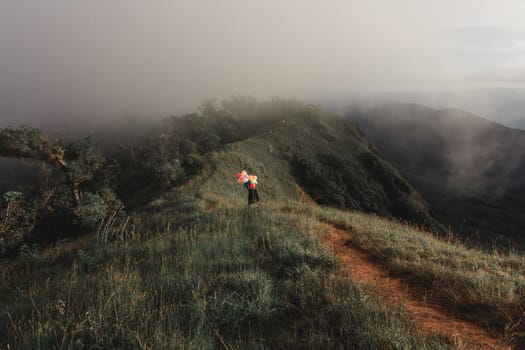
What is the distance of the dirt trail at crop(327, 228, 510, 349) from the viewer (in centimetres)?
288

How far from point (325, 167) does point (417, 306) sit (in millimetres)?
52681

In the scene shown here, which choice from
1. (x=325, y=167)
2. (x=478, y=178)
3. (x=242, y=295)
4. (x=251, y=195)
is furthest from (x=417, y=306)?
(x=478, y=178)

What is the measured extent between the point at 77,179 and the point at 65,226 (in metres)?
5.19

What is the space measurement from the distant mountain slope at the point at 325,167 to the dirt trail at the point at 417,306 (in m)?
23.2

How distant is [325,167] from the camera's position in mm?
54938

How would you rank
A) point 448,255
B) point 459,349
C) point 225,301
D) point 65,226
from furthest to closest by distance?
point 65,226 → point 448,255 → point 225,301 → point 459,349

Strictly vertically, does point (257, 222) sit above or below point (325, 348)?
below

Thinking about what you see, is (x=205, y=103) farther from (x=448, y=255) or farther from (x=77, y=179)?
(x=448, y=255)

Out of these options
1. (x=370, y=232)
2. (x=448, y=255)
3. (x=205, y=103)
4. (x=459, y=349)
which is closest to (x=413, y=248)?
(x=448, y=255)

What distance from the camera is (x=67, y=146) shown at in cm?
2348

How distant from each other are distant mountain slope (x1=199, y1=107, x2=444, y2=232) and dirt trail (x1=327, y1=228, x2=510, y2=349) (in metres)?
23.2

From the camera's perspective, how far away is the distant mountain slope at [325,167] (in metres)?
38.2

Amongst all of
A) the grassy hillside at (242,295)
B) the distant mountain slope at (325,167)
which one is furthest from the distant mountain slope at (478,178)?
the grassy hillside at (242,295)

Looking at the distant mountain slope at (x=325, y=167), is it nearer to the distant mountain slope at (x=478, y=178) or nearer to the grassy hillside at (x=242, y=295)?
the grassy hillside at (x=242, y=295)
